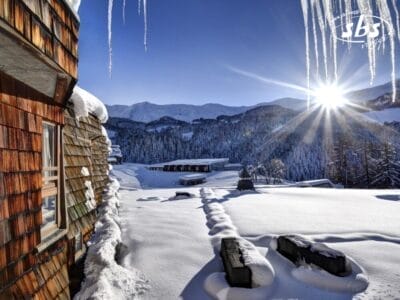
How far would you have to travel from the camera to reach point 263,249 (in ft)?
17.8

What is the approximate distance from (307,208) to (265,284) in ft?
21.0

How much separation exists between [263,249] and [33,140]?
461 cm

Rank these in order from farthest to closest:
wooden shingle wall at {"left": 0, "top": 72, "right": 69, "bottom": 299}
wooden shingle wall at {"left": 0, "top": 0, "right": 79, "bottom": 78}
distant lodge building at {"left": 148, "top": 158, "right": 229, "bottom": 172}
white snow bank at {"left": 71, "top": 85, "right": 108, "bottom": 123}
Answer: distant lodge building at {"left": 148, "top": 158, "right": 229, "bottom": 172}
white snow bank at {"left": 71, "top": 85, "right": 108, "bottom": 123}
wooden shingle wall at {"left": 0, "top": 72, "right": 69, "bottom": 299}
wooden shingle wall at {"left": 0, "top": 0, "right": 79, "bottom": 78}

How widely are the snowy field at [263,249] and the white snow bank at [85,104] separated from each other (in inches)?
125

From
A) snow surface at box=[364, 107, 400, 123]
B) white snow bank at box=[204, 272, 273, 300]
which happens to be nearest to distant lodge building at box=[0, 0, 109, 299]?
white snow bank at box=[204, 272, 273, 300]

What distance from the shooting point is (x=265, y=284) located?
397 centimetres

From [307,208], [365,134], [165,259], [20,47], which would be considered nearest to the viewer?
[20,47]

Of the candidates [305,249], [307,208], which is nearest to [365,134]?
[307,208]

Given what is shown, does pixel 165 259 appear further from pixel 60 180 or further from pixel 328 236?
pixel 328 236

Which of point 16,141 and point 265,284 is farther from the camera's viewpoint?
point 265,284

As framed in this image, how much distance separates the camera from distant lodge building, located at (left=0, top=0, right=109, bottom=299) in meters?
2.53

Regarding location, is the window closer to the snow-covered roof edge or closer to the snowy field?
the snowy field

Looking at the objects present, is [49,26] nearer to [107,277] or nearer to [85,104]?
[85,104]

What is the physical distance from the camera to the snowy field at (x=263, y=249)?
12.7 ft
